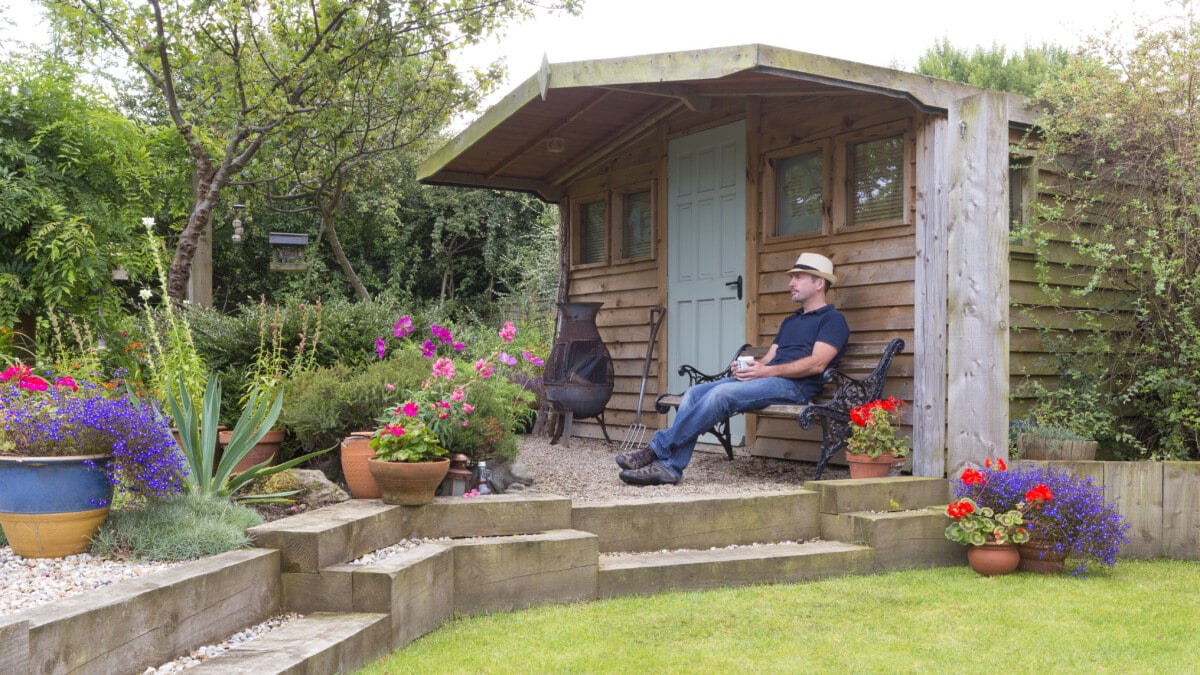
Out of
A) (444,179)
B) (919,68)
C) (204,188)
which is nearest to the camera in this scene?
(204,188)

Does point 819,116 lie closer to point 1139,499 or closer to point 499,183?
point 1139,499

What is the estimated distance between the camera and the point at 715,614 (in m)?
3.76

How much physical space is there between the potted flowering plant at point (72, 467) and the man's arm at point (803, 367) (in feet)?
10.3

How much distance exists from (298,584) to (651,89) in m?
3.81

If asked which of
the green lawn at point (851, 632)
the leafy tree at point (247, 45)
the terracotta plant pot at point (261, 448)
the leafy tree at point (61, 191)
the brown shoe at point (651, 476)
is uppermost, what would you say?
the leafy tree at point (247, 45)

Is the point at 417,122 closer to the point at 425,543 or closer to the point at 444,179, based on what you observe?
the point at 444,179

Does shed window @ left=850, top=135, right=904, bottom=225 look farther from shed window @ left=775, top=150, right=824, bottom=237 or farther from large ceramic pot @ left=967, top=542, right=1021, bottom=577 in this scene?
large ceramic pot @ left=967, top=542, right=1021, bottom=577

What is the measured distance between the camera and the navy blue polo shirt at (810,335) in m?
5.45

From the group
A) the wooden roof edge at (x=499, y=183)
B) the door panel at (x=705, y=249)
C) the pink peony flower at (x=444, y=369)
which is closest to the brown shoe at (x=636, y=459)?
the pink peony flower at (x=444, y=369)

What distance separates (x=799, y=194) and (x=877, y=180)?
2.17ft

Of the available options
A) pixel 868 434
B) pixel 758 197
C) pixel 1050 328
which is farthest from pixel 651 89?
pixel 1050 328

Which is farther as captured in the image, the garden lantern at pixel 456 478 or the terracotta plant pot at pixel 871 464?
the terracotta plant pot at pixel 871 464

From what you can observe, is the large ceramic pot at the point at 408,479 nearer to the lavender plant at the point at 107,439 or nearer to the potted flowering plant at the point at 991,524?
the lavender plant at the point at 107,439

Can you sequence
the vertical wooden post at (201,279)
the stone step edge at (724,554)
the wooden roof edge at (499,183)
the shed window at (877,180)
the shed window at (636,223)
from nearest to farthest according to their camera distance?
the stone step edge at (724,554)
the shed window at (877,180)
the shed window at (636,223)
the wooden roof edge at (499,183)
the vertical wooden post at (201,279)
